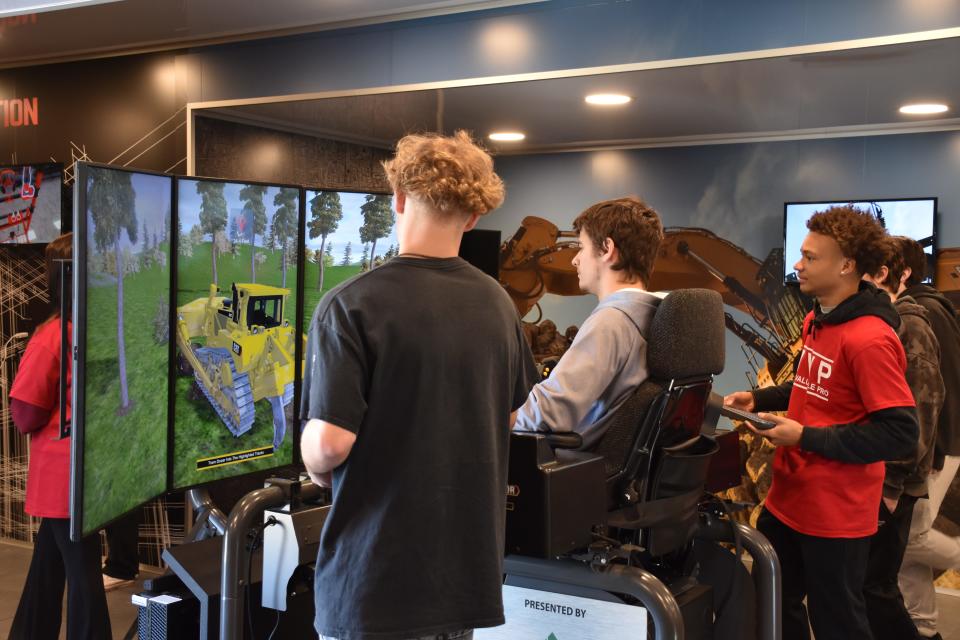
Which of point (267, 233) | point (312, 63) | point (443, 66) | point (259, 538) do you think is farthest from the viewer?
point (312, 63)

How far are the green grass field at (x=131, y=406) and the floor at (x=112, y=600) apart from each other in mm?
737

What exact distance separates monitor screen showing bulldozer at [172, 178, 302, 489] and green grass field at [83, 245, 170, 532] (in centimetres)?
9

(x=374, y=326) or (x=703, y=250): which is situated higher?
(x=703, y=250)

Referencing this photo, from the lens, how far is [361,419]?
5.08 feet

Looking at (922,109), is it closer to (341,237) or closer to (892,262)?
(892,262)

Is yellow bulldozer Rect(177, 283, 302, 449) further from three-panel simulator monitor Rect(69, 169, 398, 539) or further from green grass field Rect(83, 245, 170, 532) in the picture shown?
green grass field Rect(83, 245, 170, 532)

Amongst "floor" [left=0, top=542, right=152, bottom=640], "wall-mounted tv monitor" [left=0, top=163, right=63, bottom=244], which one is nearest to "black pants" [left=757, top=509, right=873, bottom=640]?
"floor" [left=0, top=542, right=152, bottom=640]

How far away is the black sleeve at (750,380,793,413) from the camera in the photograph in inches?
118

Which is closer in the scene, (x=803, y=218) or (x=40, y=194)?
(x=803, y=218)

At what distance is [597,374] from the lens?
219 cm

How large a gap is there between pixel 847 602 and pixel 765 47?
1953 millimetres

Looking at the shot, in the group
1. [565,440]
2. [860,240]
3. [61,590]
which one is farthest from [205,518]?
[860,240]

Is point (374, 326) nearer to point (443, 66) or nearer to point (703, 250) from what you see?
point (703, 250)

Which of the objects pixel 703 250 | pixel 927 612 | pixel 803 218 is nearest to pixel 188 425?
pixel 703 250
